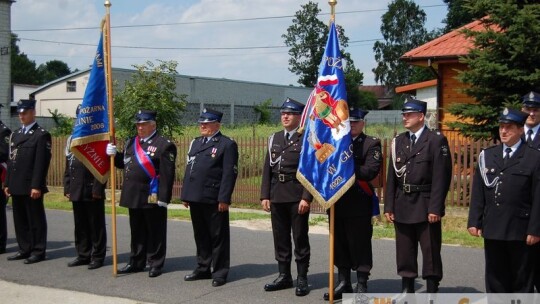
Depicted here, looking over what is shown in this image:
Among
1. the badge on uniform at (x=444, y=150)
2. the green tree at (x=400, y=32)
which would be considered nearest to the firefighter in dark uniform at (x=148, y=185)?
the badge on uniform at (x=444, y=150)

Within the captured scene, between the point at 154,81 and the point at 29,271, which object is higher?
the point at 154,81

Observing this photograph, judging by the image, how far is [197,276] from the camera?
25.6ft

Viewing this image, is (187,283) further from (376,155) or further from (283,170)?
(376,155)

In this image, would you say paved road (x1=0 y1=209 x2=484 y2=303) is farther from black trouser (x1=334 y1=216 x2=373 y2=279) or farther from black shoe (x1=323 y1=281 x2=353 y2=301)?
black trouser (x1=334 y1=216 x2=373 y2=279)

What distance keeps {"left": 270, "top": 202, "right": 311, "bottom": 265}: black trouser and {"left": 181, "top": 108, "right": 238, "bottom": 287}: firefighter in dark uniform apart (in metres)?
0.65

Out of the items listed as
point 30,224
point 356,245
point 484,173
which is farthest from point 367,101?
point 484,173

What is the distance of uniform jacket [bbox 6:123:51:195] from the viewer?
885cm

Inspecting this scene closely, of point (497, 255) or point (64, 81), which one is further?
point (64, 81)

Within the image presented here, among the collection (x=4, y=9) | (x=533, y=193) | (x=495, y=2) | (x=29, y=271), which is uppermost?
(x=4, y=9)

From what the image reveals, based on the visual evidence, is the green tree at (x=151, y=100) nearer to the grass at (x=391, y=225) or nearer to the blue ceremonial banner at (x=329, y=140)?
the grass at (x=391, y=225)

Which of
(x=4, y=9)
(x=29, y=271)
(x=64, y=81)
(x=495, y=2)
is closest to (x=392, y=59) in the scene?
(x=64, y=81)

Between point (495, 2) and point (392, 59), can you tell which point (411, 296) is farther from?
point (392, 59)

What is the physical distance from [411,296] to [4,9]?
27.7m

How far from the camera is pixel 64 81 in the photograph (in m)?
41.8
